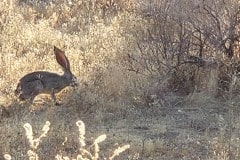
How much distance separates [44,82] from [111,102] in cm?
85

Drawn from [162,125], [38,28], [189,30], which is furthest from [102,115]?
[38,28]

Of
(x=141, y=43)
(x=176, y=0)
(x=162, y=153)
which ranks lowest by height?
(x=162, y=153)

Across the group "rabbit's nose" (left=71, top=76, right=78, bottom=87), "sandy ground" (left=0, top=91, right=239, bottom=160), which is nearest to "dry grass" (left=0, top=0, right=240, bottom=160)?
"sandy ground" (left=0, top=91, right=239, bottom=160)

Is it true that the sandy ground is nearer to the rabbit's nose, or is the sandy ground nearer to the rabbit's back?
the rabbit's back

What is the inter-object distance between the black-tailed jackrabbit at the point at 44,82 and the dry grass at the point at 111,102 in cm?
13

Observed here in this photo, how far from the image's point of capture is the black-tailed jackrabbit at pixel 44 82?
22.0 ft

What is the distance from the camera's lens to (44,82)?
22.5 feet

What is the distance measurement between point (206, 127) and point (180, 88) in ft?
4.01

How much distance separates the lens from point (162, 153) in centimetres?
535

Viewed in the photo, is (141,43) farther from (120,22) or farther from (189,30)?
(120,22)

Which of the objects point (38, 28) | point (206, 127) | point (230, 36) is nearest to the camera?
point (206, 127)

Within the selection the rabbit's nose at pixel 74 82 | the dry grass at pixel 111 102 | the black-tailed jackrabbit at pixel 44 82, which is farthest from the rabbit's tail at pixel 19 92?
the rabbit's nose at pixel 74 82

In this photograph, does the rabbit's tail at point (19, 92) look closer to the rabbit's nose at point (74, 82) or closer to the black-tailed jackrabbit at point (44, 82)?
the black-tailed jackrabbit at point (44, 82)

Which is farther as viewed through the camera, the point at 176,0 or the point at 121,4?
the point at 121,4
